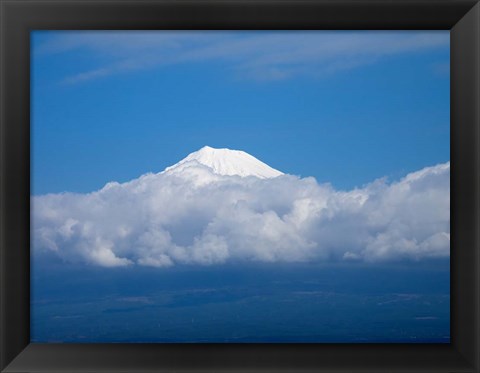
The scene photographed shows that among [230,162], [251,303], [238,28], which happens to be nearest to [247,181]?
[230,162]

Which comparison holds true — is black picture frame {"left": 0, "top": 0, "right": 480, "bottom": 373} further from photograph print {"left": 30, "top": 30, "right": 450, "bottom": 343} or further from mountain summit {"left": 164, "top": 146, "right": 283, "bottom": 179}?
mountain summit {"left": 164, "top": 146, "right": 283, "bottom": 179}

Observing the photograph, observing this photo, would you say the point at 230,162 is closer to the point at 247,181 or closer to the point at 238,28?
the point at 247,181

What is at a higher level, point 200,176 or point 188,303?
point 200,176

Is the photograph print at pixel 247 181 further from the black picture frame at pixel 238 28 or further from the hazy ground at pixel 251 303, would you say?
the black picture frame at pixel 238 28

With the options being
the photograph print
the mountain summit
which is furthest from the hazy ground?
the mountain summit

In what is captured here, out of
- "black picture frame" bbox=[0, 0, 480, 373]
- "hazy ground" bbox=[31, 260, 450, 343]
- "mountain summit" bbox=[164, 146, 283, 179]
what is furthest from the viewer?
"mountain summit" bbox=[164, 146, 283, 179]

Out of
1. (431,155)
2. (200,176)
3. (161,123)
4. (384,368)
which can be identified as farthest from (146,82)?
(384,368)

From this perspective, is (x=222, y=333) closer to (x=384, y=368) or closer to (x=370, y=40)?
(x=384, y=368)
